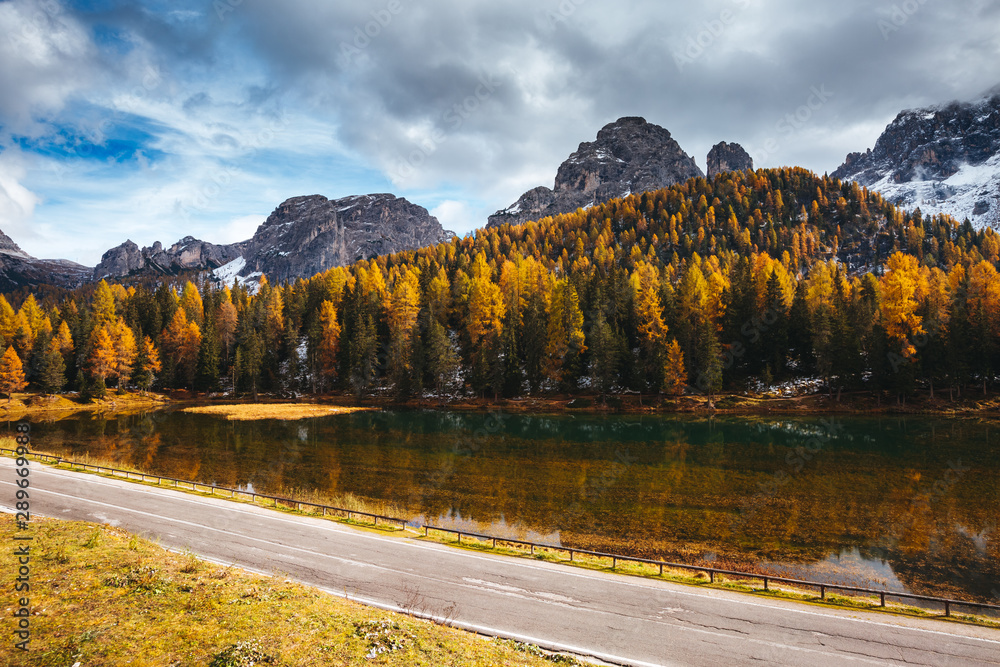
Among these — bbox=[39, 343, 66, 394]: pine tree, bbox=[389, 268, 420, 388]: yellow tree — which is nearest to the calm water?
bbox=[389, 268, 420, 388]: yellow tree

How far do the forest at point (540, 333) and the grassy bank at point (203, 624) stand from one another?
66296mm

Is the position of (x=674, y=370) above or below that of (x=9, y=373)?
above

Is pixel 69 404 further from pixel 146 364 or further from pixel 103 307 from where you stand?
pixel 103 307

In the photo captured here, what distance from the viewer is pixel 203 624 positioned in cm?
1247

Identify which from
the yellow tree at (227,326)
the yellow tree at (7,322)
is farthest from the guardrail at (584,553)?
the yellow tree at (7,322)

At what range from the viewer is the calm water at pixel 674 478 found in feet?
75.7

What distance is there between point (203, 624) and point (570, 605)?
11.3 meters

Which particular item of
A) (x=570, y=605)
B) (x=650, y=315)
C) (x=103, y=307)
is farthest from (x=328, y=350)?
(x=570, y=605)

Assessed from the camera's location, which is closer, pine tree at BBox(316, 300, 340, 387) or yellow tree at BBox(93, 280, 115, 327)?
pine tree at BBox(316, 300, 340, 387)

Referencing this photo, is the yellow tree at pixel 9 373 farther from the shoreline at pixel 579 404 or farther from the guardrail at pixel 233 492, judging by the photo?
the guardrail at pixel 233 492

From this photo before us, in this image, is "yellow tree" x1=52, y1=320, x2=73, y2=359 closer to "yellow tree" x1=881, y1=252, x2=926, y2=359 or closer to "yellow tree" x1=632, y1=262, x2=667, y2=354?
"yellow tree" x1=632, y1=262, x2=667, y2=354

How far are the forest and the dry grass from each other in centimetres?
1083

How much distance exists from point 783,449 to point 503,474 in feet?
96.4

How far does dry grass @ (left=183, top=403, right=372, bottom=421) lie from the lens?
72.6 meters
